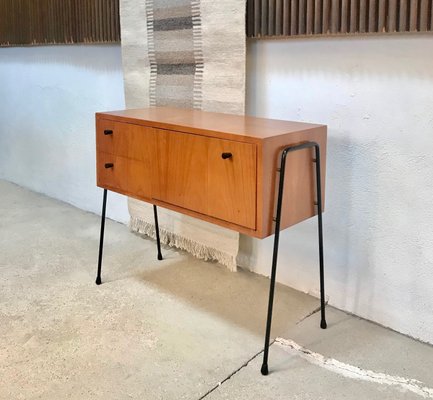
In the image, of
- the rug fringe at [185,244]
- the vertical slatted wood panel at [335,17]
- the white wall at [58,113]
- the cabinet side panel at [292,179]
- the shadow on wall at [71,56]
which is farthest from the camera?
the white wall at [58,113]

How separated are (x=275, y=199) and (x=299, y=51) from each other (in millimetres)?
760

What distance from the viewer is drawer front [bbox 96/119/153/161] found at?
205 centimetres

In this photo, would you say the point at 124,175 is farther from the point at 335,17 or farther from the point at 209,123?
the point at 335,17

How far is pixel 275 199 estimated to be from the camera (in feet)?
5.51

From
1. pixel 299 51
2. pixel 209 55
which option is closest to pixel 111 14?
pixel 209 55

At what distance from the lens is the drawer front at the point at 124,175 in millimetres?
2086

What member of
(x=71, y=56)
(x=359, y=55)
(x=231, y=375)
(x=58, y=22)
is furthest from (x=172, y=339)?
(x=58, y=22)

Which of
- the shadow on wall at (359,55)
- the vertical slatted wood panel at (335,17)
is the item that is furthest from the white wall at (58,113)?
the shadow on wall at (359,55)

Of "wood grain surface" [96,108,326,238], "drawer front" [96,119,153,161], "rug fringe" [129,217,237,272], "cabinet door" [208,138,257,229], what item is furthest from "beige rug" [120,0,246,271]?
"cabinet door" [208,138,257,229]

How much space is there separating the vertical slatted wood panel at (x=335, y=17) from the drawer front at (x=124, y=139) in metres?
0.65

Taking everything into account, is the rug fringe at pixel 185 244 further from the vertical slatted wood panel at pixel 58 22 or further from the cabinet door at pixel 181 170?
the vertical slatted wood panel at pixel 58 22

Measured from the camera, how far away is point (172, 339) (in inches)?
77.4

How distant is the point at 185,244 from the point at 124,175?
0.70m

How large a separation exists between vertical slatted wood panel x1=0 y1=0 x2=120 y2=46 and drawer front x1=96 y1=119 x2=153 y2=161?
91 cm
